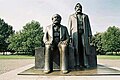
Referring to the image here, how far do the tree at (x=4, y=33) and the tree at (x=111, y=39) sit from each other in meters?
30.3

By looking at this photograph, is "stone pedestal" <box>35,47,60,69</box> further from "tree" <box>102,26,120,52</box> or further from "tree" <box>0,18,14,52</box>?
"tree" <box>0,18,14,52</box>

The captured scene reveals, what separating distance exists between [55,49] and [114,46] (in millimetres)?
55037

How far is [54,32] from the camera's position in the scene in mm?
8836

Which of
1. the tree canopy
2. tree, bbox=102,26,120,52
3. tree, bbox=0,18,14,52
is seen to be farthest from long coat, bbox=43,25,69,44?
tree, bbox=0,18,14,52

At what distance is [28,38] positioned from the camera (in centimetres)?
5328

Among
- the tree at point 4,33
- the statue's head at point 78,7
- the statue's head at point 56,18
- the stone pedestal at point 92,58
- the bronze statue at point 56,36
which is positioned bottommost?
Result: the stone pedestal at point 92,58

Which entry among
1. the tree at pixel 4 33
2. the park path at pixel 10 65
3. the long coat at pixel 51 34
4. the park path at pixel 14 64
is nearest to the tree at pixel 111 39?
the tree at pixel 4 33

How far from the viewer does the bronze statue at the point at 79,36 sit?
32.6 ft

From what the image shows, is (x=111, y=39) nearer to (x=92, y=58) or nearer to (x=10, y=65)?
(x=10, y=65)

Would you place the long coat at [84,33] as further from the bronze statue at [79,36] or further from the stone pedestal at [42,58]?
the stone pedestal at [42,58]

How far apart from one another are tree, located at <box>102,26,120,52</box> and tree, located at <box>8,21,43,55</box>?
788 inches

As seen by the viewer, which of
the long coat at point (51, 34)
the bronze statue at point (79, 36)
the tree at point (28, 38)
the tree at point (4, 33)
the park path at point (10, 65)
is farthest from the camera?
the tree at point (4, 33)

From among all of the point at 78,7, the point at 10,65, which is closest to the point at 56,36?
the point at 78,7

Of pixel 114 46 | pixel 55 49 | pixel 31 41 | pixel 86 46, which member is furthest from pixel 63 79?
pixel 114 46
